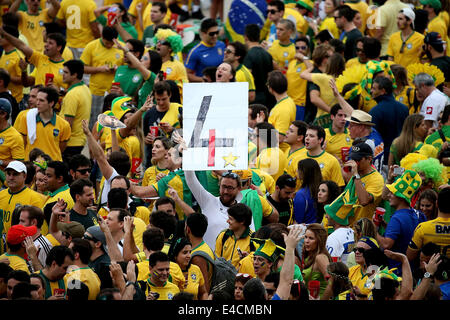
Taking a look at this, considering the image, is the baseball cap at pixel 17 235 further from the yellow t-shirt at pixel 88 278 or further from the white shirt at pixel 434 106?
the white shirt at pixel 434 106

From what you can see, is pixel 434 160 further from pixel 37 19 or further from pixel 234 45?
pixel 37 19

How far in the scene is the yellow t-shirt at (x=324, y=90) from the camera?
12.4 m

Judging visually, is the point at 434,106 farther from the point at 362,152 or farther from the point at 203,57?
the point at 203,57

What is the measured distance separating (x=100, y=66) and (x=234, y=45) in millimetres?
2101

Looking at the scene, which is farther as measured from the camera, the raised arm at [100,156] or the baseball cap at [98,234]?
the raised arm at [100,156]

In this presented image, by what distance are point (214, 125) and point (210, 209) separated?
1.05 meters

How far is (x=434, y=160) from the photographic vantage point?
31.4ft

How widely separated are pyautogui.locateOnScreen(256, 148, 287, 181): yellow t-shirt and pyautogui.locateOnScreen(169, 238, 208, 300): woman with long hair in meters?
2.73

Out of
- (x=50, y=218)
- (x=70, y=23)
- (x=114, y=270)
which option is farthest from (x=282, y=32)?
(x=114, y=270)

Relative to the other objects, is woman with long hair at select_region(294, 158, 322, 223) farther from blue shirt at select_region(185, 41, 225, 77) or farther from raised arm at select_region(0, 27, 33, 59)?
raised arm at select_region(0, 27, 33, 59)

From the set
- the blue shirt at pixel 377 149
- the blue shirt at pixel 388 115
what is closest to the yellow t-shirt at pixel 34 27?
the blue shirt at pixel 388 115

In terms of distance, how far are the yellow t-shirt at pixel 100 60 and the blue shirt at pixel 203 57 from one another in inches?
44.9

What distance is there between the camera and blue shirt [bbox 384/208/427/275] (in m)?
8.80

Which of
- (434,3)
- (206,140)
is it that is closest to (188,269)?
(206,140)
